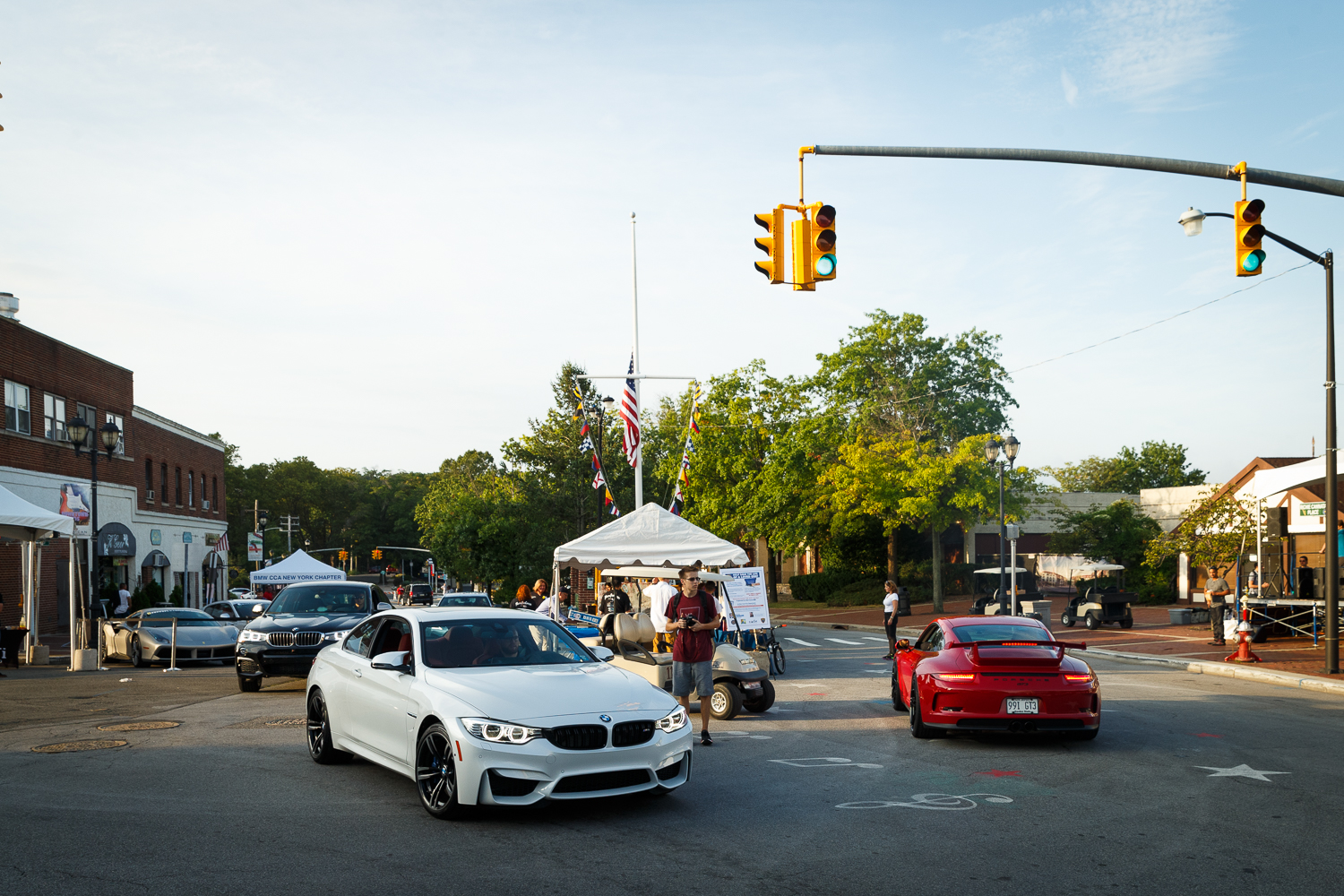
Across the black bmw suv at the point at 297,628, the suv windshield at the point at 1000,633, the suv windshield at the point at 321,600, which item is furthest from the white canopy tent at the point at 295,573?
the suv windshield at the point at 1000,633

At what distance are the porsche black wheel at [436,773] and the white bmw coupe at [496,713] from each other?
1cm

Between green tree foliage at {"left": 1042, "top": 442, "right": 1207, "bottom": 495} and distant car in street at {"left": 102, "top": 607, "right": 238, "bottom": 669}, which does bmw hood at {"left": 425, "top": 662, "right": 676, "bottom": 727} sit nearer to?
distant car in street at {"left": 102, "top": 607, "right": 238, "bottom": 669}

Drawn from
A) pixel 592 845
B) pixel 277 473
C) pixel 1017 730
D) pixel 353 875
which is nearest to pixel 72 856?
pixel 353 875

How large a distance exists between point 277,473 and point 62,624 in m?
79.0

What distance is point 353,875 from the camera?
6473 millimetres

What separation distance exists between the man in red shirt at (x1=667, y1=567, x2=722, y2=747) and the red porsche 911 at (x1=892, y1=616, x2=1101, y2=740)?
2.27 meters

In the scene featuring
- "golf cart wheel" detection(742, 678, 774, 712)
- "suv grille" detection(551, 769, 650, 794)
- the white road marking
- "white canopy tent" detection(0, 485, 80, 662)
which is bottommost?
"golf cart wheel" detection(742, 678, 774, 712)

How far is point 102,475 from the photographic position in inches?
1513

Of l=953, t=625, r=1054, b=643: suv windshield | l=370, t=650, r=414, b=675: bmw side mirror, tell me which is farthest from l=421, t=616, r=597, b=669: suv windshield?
l=953, t=625, r=1054, b=643: suv windshield

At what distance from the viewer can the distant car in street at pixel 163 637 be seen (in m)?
25.3

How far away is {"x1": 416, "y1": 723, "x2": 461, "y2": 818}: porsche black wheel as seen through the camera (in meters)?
7.83

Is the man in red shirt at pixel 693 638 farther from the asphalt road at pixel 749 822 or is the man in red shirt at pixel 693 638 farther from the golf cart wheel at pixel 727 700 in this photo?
the golf cart wheel at pixel 727 700

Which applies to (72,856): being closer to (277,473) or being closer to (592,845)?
(592,845)

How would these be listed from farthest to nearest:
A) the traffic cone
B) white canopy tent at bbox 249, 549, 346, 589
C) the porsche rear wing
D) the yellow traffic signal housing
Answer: white canopy tent at bbox 249, 549, 346, 589 → the traffic cone → the yellow traffic signal housing → the porsche rear wing
